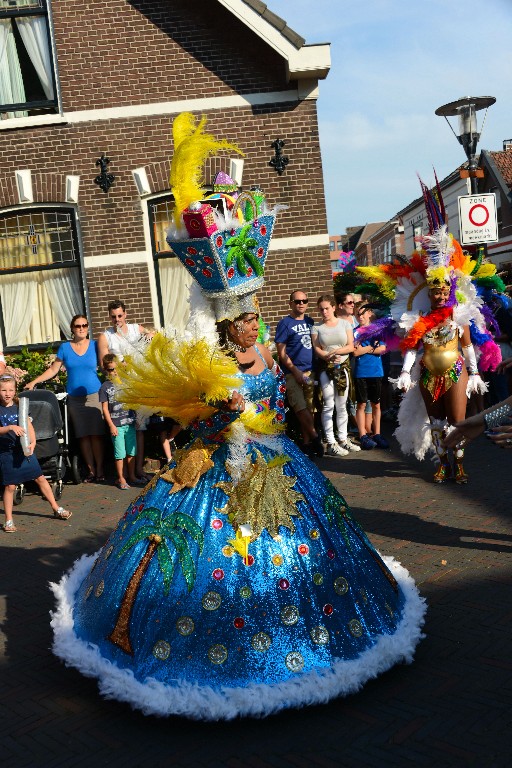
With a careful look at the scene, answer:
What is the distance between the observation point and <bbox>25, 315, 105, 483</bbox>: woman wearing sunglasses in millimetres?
8734

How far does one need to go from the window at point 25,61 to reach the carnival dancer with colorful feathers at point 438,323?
649 cm

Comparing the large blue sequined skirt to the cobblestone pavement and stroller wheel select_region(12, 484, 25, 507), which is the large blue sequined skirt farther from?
stroller wheel select_region(12, 484, 25, 507)

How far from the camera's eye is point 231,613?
3.41 meters

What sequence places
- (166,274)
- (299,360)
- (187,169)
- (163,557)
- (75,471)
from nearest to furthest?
(163,557), (187,169), (75,471), (299,360), (166,274)

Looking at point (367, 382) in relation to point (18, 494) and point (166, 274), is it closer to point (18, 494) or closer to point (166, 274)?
point (166, 274)

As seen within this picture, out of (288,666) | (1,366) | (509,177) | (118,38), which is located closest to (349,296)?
(1,366)

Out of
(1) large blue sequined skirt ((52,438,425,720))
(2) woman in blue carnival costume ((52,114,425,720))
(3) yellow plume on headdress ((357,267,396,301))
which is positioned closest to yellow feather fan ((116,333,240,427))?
(2) woman in blue carnival costume ((52,114,425,720))

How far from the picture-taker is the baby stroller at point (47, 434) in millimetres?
7977

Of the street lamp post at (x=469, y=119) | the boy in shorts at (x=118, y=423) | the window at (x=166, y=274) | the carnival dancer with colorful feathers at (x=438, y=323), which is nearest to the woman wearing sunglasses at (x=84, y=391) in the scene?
the boy in shorts at (x=118, y=423)

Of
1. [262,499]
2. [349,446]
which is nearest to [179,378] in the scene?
[262,499]

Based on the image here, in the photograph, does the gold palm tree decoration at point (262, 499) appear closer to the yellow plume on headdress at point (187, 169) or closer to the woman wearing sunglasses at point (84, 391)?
the yellow plume on headdress at point (187, 169)

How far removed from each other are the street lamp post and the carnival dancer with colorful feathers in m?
5.48

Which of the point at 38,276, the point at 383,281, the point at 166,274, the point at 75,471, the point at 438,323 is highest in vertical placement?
the point at 38,276

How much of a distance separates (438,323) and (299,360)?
245 cm
